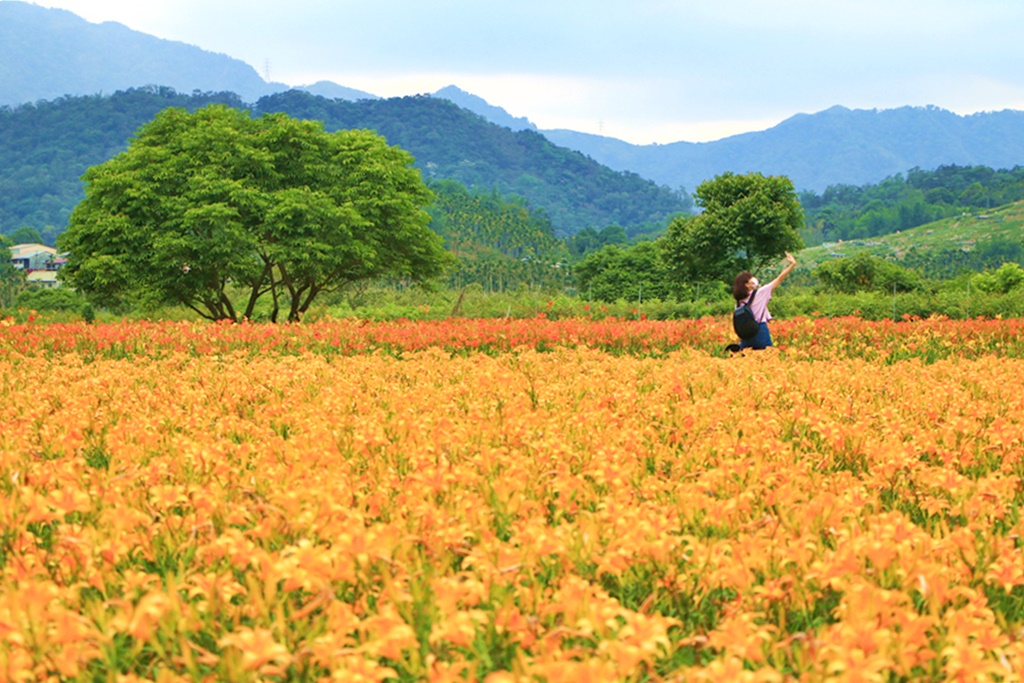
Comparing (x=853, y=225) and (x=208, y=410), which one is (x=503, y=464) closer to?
(x=208, y=410)

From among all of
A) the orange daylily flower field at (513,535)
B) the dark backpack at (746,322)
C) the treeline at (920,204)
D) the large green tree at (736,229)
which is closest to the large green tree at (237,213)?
the dark backpack at (746,322)

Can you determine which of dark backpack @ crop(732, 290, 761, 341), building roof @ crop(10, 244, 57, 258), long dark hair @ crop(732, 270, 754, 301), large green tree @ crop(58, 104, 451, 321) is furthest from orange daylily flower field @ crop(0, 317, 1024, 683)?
building roof @ crop(10, 244, 57, 258)

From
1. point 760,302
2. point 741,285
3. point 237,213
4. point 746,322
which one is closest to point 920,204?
point 237,213

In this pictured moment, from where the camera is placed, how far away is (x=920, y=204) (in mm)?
165250

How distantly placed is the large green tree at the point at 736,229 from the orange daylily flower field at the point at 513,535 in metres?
41.7

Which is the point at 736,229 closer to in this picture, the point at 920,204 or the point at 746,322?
the point at 746,322

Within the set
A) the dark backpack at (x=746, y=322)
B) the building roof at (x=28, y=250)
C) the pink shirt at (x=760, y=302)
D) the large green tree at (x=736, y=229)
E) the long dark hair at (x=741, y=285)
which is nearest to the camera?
the dark backpack at (x=746, y=322)

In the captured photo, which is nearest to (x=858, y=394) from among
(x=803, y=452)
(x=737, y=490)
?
(x=803, y=452)

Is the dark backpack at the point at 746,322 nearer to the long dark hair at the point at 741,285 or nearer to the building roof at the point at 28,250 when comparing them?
the long dark hair at the point at 741,285

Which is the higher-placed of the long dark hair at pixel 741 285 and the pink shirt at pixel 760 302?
the long dark hair at pixel 741 285

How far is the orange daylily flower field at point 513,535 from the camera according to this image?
207 centimetres

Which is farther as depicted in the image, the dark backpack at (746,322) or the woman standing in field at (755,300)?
the woman standing in field at (755,300)

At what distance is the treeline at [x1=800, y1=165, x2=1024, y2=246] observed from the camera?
163125 mm

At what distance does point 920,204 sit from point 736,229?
137531 mm
